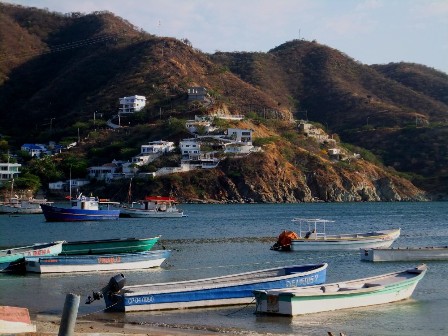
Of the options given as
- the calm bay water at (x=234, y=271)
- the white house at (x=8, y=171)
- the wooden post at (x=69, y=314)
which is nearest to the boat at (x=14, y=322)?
the wooden post at (x=69, y=314)

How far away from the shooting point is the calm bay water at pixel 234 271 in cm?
2158

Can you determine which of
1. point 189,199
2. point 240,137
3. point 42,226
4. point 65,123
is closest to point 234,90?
point 65,123

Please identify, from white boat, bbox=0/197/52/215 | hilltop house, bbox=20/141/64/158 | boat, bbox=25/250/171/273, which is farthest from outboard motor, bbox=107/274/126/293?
hilltop house, bbox=20/141/64/158

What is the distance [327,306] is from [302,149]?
117 meters

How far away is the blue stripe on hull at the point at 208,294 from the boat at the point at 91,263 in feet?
30.2

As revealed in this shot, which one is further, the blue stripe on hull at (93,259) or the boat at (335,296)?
the blue stripe on hull at (93,259)

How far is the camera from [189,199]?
121 metres

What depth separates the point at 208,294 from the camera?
77.4ft

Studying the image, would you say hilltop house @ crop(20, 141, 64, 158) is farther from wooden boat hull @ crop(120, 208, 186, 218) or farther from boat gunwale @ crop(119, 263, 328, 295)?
boat gunwale @ crop(119, 263, 328, 295)

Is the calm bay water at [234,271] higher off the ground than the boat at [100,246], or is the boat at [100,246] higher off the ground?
the boat at [100,246]

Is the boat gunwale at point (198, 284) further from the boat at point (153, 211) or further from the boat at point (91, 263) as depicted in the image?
the boat at point (153, 211)

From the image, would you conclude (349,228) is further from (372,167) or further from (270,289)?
(372,167)

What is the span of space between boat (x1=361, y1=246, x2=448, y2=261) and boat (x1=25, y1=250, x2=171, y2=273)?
1133cm

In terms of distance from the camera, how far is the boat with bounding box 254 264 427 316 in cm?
2212
